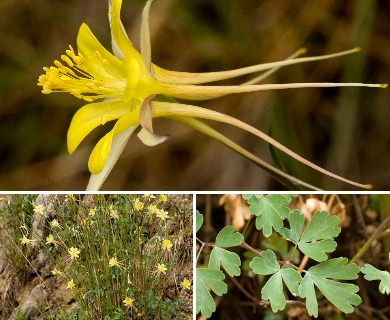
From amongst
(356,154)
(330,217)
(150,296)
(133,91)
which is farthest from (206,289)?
(356,154)

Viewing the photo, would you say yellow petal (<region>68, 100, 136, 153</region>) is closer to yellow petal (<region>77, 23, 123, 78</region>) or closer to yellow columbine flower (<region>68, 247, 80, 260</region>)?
yellow petal (<region>77, 23, 123, 78</region>)

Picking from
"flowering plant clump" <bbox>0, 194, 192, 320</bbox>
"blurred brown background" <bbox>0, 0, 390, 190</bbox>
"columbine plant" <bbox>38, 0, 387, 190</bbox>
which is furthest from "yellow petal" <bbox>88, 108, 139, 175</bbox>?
"blurred brown background" <bbox>0, 0, 390, 190</bbox>

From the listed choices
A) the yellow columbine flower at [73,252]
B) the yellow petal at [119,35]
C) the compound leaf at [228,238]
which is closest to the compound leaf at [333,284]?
the compound leaf at [228,238]

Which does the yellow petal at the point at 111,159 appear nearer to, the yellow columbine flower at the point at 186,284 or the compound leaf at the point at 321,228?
the yellow columbine flower at the point at 186,284

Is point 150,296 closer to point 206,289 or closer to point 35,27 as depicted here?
point 206,289

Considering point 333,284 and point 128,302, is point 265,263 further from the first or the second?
point 128,302
